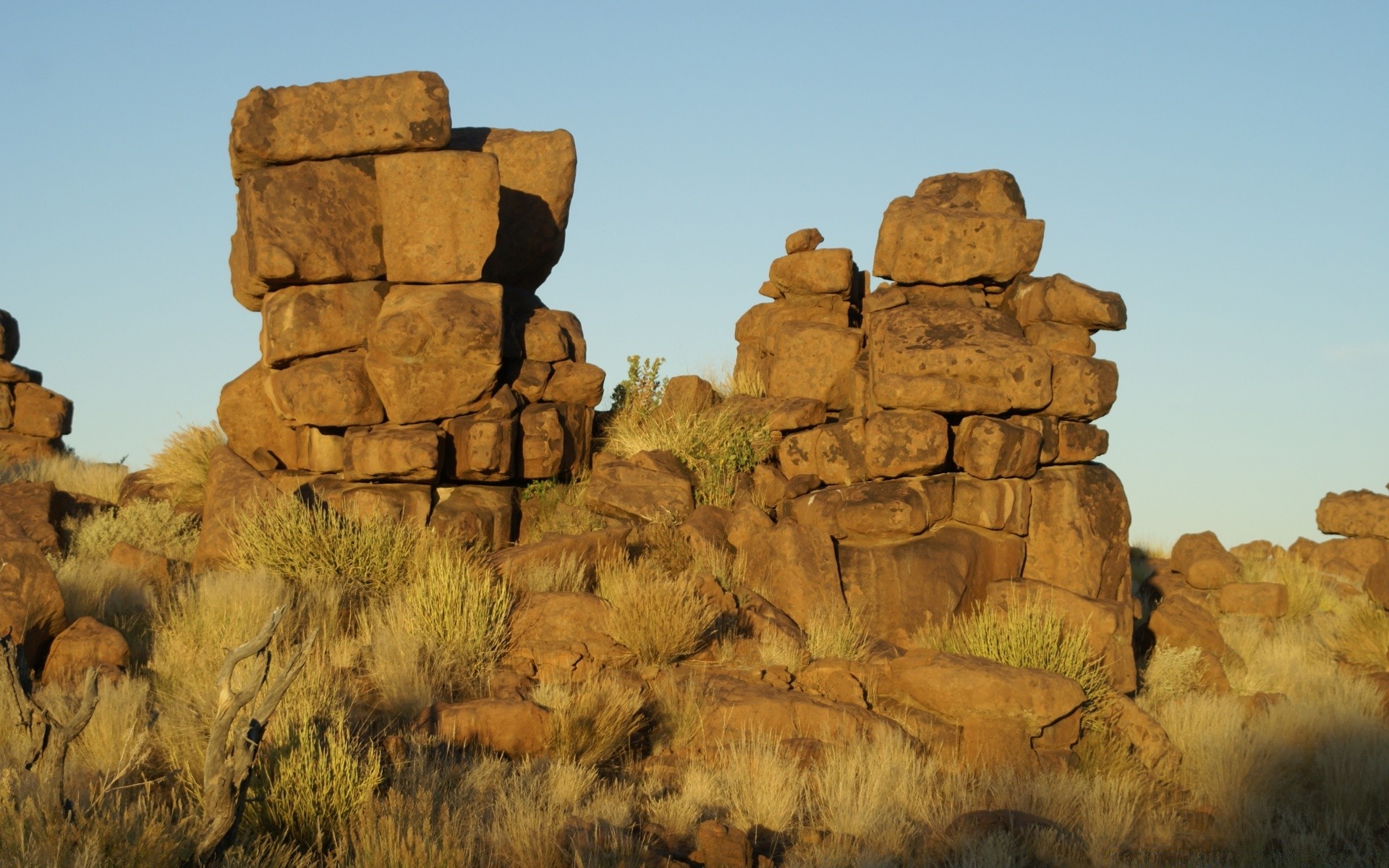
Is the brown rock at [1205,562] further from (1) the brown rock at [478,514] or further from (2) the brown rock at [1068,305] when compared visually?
(1) the brown rock at [478,514]

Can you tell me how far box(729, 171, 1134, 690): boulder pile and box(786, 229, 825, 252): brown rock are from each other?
4.68 feet

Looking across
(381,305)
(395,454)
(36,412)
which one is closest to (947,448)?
(395,454)

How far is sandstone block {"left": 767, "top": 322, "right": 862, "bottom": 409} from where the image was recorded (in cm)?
1376

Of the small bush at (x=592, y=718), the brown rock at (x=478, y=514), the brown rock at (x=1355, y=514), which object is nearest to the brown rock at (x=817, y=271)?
the brown rock at (x=478, y=514)

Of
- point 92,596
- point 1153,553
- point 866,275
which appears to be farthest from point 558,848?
point 1153,553

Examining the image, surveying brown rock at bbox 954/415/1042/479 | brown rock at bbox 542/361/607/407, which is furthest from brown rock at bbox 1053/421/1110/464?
brown rock at bbox 542/361/607/407

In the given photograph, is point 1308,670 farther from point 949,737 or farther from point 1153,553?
point 1153,553

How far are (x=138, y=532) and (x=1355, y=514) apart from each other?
48.6ft

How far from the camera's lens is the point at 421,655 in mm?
9750

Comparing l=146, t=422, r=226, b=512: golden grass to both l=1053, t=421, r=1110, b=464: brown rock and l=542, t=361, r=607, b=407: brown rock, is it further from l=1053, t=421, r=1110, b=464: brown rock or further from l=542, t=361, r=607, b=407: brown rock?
l=1053, t=421, r=1110, b=464: brown rock

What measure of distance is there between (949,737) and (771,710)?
4.20 ft

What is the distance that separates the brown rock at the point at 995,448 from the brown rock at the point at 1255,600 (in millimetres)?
4787

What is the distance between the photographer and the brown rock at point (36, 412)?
19875mm

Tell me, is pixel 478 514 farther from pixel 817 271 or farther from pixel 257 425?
pixel 817 271
